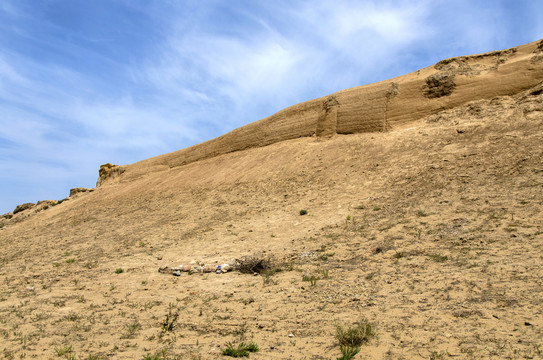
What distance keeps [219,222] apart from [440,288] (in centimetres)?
862

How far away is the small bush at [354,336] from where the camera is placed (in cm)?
464

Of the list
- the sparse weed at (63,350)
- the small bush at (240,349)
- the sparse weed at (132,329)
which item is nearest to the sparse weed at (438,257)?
the small bush at (240,349)

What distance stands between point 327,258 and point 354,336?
3936 mm

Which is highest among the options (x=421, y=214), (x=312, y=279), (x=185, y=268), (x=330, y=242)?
(x=421, y=214)

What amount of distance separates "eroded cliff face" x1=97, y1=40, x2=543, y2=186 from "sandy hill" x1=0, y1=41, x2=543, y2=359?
6cm

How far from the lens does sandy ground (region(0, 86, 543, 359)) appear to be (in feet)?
16.5

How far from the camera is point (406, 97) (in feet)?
50.5

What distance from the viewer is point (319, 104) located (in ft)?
58.8

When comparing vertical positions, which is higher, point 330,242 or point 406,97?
point 406,97

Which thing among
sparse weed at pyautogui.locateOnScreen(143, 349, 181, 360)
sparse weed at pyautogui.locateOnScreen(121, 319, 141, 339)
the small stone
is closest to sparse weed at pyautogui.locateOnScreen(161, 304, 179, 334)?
sparse weed at pyautogui.locateOnScreen(121, 319, 141, 339)

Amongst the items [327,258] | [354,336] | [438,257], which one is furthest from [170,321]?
[438,257]

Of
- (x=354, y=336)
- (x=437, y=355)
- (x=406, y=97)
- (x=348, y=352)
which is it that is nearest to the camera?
(x=437, y=355)

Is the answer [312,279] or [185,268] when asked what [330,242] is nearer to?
[312,279]

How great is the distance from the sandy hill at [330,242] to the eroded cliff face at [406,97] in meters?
0.06
